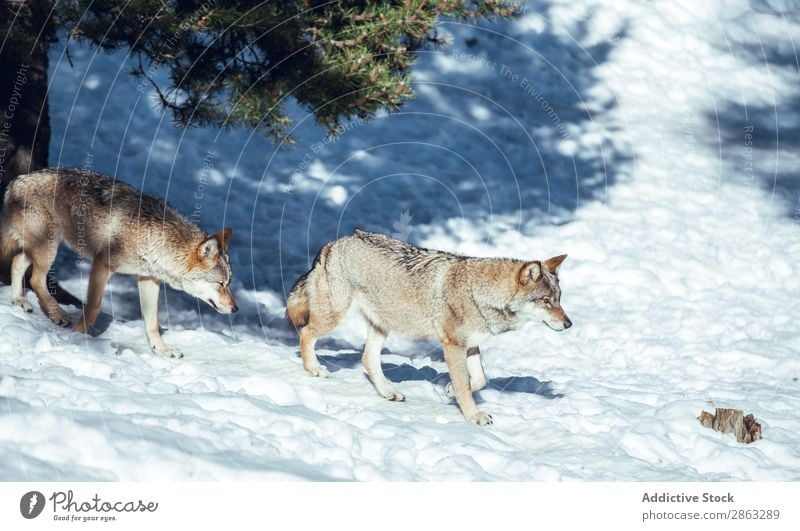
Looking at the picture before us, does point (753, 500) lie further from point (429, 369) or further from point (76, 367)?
point (76, 367)

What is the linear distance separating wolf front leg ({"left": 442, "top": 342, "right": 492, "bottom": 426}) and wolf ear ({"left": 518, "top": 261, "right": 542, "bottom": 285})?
876mm

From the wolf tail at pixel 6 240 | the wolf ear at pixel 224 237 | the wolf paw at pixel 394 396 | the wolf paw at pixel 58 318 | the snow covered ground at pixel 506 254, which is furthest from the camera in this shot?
the wolf tail at pixel 6 240

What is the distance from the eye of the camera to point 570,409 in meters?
9.01

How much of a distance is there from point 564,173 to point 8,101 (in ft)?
30.7

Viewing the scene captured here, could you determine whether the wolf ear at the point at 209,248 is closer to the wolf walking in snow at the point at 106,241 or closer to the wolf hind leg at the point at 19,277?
the wolf walking in snow at the point at 106,241

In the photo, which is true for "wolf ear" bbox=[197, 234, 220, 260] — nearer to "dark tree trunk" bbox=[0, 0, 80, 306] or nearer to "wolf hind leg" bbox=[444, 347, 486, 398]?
"dark tree trunk" bbox=[0, 0, 80, 306]

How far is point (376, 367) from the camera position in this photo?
916 cm

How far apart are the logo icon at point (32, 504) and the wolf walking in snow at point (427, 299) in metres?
3.70

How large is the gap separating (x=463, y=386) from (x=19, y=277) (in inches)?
193

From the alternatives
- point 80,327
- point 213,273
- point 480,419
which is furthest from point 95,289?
point 480,419

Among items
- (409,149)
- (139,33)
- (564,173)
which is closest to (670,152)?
(564,173)

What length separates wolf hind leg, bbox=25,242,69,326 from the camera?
31.6ft

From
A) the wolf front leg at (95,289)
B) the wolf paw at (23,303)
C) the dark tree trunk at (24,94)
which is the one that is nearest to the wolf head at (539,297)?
the wolf front leg at (95,289)

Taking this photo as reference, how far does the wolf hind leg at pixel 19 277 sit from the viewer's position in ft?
32.1
